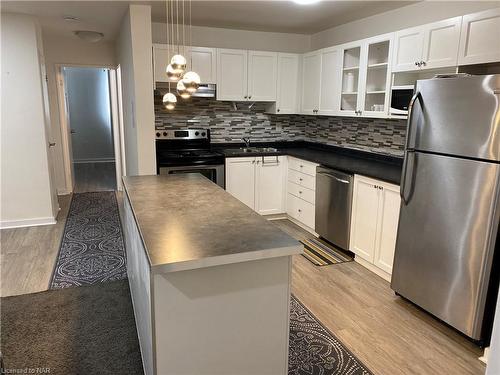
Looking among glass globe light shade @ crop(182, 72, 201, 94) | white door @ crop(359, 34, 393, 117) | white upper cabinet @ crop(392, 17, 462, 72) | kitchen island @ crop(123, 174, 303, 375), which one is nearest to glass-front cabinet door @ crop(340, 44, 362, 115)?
white door @ crop(359, 34, 393, 117)

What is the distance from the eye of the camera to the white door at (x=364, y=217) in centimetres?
337

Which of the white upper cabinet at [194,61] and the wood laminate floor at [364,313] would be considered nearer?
the wood laminate floor at [364,313]


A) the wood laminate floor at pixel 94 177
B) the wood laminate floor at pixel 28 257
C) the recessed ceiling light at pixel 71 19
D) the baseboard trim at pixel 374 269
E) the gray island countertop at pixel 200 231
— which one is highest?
the recessed ceiling light at pixel 71 19

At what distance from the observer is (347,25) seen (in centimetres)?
448

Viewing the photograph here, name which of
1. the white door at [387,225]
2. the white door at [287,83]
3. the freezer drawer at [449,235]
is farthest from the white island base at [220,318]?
the white door at [287,83]

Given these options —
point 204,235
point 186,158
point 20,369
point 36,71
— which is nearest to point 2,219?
point 36,71

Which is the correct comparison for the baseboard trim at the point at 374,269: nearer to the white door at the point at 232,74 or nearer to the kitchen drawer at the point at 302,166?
the kitchen drawer at the point at 302,166

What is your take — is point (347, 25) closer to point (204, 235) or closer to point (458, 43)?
point (458, 43)

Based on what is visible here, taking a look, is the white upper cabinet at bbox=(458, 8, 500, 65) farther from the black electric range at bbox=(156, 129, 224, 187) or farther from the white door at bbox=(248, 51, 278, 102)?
the black electric range at bbox=(156, 129, 224, 187)

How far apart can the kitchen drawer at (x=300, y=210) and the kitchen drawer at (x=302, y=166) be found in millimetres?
371

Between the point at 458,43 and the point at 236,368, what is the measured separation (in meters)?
2.75

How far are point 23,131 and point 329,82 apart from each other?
3700mm

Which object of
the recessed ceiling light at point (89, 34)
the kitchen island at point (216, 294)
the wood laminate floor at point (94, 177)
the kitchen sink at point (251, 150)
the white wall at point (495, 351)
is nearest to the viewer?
the kitchen island at point (216, 294)

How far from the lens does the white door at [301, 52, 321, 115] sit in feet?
15.1
